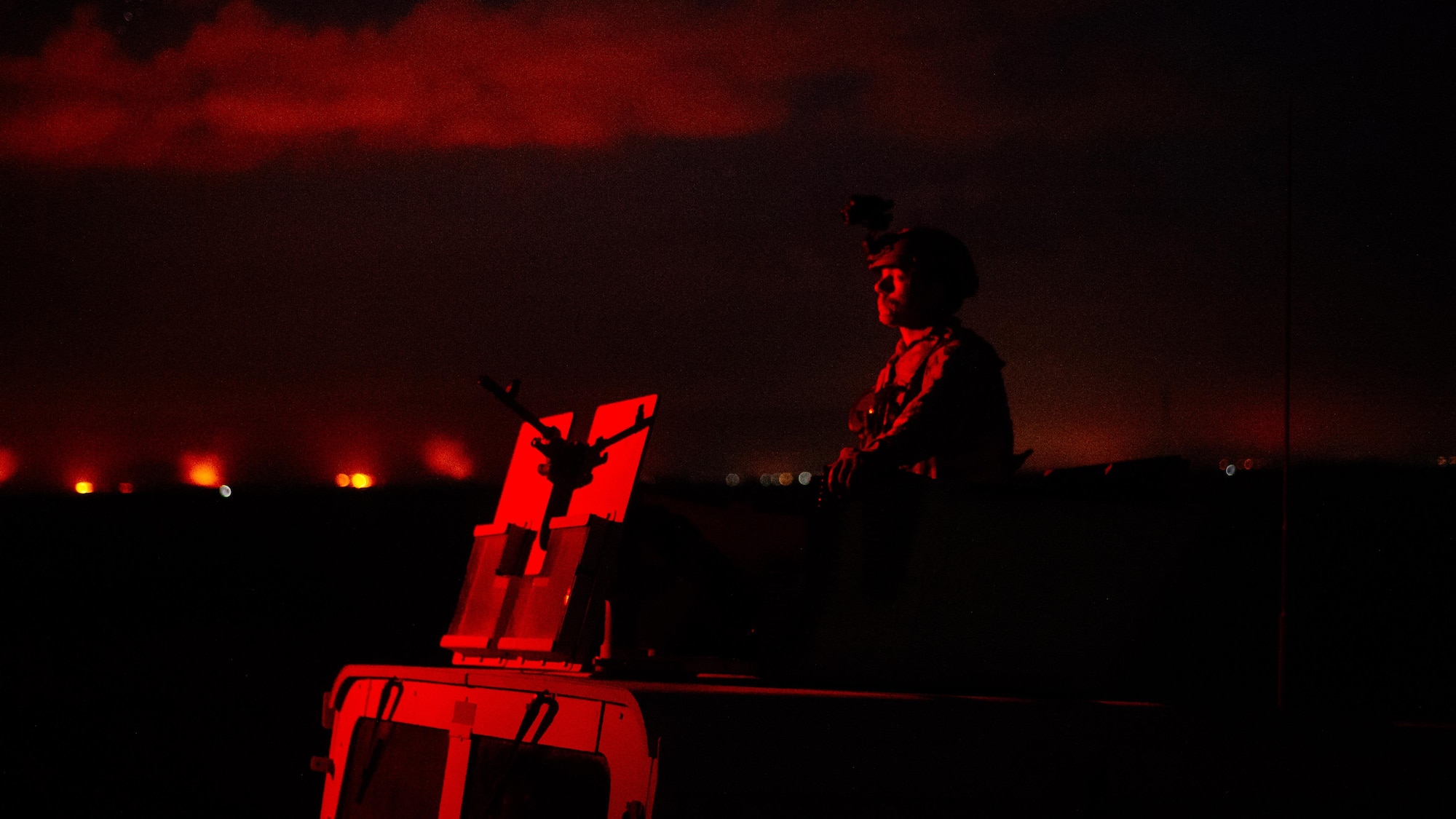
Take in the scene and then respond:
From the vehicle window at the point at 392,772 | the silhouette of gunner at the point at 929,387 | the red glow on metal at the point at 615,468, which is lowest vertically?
the vehicle window at the point at 392,772

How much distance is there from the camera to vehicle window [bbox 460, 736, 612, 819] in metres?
3.74

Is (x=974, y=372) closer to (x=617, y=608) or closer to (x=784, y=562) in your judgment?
(x=784, y=562)

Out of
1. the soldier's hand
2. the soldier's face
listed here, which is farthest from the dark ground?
the soldier's face

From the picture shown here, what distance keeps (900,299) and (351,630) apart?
2273 cm

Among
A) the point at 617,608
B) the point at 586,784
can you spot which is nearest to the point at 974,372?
the point at 617,608

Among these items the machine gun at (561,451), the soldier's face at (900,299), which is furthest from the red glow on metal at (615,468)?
the soldier's face at (900,299)

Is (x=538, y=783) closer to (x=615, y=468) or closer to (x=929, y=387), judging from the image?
(x=615, y=468)

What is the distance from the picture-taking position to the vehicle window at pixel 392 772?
4371 mm

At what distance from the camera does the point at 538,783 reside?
3.82 m

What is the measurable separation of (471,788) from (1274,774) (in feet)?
6.29

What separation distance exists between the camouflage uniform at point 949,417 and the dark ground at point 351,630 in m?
0.38

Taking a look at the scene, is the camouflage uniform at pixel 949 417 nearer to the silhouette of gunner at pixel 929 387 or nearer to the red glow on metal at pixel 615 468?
the silhouette of gunner at pixel 929 387

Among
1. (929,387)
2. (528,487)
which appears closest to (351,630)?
(528,487)

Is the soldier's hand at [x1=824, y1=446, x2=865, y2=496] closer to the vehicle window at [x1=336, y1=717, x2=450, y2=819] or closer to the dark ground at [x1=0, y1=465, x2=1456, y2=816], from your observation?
the dark ground at [x1=0, y1=465, x2=1456, y2=816]
